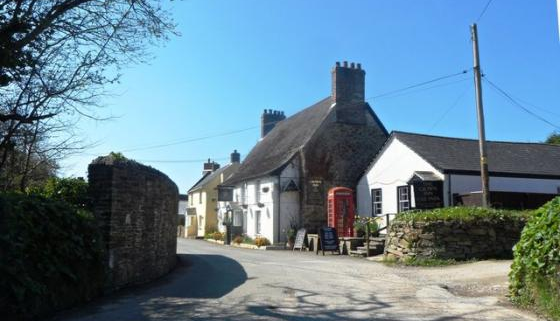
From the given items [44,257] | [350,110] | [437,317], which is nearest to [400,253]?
[437,317]

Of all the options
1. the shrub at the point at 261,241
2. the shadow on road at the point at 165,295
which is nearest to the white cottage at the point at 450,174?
the shrub at the point at 261,241

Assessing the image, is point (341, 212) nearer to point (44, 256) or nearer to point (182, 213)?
point (44, 256)

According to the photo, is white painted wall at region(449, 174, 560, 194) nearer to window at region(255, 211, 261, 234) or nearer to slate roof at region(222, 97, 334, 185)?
slate roof at region(222, 97, 334, 185)

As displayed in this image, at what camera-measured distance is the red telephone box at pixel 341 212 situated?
82.6 feet

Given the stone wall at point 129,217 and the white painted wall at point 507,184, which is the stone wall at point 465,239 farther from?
the stone wall at point 129,217

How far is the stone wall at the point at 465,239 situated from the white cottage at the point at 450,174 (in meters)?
3.95

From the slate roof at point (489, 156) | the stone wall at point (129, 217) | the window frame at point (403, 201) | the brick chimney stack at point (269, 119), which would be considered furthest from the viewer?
the brick chimney stack at point (269, 119)

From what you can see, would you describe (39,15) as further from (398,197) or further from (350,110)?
(350,110)

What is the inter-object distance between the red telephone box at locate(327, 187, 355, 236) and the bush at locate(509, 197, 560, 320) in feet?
52.4

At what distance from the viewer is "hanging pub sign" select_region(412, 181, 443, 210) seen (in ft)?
69.5

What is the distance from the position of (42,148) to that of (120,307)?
10.2 m

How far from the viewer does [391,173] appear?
25484mm

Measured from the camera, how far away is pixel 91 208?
1048 cm

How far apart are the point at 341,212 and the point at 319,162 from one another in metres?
5.08
